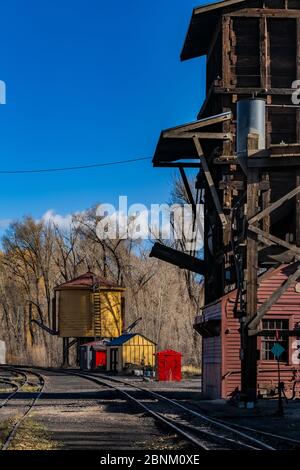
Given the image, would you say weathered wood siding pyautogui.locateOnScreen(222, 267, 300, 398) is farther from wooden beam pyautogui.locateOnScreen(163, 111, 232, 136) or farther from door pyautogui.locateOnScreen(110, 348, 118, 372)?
door pyautogui.locateOnScreen(110, 348, 118, 372)

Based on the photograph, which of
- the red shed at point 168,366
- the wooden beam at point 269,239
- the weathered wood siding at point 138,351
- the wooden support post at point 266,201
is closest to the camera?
the wooden beam at point 269,239

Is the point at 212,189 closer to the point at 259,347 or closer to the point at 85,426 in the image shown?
the point at 259,347

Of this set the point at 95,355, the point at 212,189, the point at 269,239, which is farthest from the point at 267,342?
the point at 95,355

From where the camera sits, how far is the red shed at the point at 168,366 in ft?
125

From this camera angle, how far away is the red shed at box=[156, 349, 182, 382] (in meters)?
38.2

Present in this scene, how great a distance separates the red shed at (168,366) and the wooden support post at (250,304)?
18.4 m

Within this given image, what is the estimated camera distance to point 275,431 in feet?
47.0

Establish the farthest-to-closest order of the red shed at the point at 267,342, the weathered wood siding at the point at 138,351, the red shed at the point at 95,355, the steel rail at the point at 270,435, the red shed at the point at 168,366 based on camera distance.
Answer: the red shed at the point at 95,355, the weathered wood siding at the point at 138,351, the red shed at the point at 168,366, the red shed at the point at 267,342, the steel rail at the point at 270,435

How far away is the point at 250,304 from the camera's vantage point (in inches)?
789

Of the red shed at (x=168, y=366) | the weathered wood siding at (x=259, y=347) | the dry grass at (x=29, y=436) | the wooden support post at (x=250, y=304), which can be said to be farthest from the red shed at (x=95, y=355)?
the dry grass at (x=29, y=436)

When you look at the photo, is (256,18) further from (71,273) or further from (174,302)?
(71,273)

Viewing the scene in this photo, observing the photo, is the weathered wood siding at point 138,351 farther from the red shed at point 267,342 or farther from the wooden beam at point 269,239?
the wooden beam at point 269,239

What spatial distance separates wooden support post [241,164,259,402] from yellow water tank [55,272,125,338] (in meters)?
43.8
